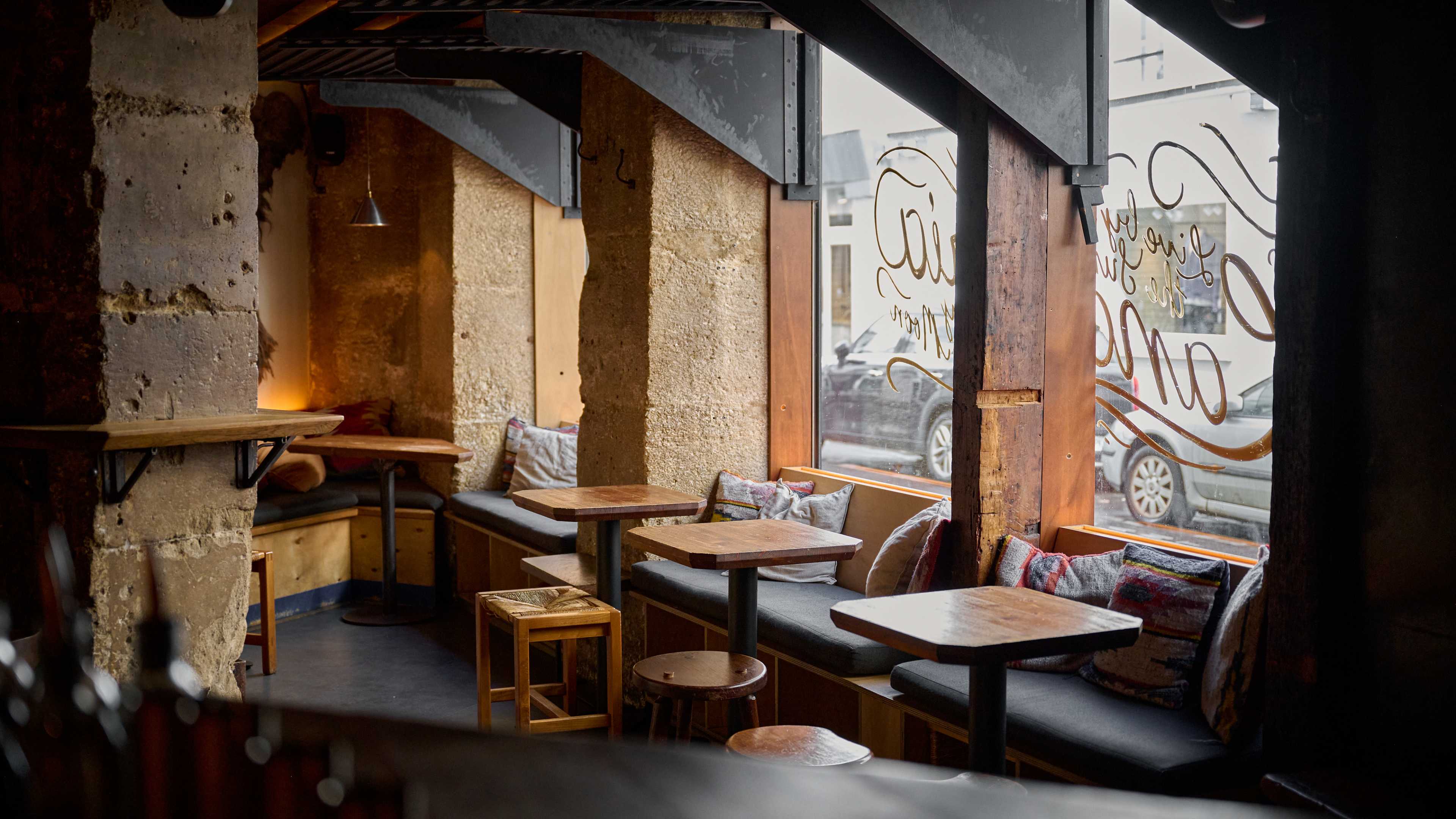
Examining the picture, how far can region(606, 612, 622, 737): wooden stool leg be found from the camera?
13.0ft

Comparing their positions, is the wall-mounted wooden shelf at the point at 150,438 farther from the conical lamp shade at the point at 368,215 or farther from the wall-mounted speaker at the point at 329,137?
the wall-mounted speaker at the point at 329,137

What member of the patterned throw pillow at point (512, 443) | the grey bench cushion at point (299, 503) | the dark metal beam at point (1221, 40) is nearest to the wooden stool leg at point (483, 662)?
the grey bench cushion at point (299, 503)

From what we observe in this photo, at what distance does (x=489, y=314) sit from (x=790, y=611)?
132 inches

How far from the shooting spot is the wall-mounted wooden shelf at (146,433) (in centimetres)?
287

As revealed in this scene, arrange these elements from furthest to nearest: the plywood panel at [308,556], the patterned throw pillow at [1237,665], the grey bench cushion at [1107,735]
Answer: the plywood panel at [308,556] < the patterned throw pillow at [1237,665] < the grey bench cushion at [1107,735]

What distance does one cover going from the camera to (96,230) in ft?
9.94

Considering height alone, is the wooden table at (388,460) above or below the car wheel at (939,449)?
below

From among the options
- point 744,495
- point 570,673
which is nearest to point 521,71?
point 744,495

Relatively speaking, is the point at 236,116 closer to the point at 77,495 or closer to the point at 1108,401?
the point at 77,495

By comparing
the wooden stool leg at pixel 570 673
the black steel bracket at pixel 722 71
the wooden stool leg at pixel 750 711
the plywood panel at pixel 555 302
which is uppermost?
the black steel bracket at pixel 722 71

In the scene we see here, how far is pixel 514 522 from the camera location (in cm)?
593

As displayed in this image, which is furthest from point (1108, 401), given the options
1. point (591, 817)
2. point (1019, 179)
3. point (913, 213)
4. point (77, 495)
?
point (591, 817)

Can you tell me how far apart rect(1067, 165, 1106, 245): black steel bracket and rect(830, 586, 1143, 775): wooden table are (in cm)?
137

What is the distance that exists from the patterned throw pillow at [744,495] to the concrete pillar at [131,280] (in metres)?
2.22
